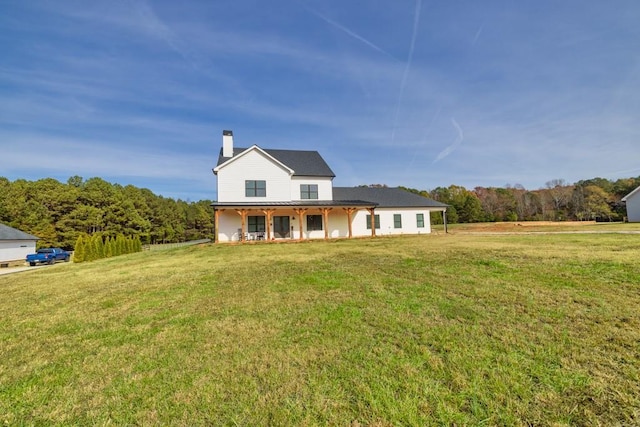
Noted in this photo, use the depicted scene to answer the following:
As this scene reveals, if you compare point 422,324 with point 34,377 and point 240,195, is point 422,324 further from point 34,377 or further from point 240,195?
point 240,195

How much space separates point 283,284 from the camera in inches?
265

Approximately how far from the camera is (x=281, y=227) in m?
21.8

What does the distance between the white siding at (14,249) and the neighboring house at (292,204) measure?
22.9 meters

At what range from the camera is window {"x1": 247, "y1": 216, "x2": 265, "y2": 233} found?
21109mm

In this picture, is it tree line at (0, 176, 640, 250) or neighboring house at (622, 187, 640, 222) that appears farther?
tree line at (0, 176, 640, 250)

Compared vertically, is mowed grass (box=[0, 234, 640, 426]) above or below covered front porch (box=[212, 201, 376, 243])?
below

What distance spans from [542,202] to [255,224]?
65.2 m

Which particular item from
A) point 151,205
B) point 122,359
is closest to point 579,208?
point 122,359

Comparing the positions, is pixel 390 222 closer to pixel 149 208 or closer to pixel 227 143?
pixel 227 143

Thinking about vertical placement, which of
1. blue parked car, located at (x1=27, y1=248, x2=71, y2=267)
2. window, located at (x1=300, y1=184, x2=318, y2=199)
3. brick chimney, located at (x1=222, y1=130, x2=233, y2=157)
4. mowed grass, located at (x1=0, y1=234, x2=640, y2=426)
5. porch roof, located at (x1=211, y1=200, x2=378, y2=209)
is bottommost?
blue parked car, located at (x1=27, y1=248, x2=71, y2=267)

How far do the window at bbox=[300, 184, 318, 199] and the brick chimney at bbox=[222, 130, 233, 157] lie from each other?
6.16 m

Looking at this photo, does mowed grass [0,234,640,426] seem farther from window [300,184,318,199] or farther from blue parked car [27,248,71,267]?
blue parked car [27,248,71,267]

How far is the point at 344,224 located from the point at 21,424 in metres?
21.5

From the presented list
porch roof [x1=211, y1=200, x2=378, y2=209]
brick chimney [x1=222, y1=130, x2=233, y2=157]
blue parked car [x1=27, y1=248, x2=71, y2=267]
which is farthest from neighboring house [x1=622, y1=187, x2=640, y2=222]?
blue parked car [x1=27, y1=248, x2=71, y2=267]
